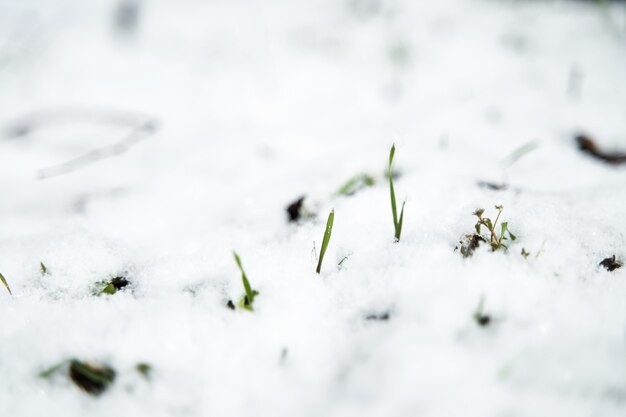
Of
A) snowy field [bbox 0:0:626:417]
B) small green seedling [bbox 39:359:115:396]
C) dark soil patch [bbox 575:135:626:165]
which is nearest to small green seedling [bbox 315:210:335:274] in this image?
snowy field [bbox 0:0:626:417]

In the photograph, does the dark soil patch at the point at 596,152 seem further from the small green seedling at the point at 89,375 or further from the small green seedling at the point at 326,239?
the small green seedling at the point at 89,375

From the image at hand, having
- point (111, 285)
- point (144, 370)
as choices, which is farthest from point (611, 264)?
point (111, 285)

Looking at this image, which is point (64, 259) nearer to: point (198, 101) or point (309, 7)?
point (198, 101)

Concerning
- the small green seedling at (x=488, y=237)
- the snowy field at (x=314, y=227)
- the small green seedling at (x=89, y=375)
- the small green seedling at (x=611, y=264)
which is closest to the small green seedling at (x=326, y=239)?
the snowy field at (x=314, y=227)

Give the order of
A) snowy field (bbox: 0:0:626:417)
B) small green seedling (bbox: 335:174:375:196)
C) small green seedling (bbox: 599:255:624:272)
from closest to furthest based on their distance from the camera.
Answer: snowy field (bbox: 0:0:626:417)
small green seedling (bbox: 599:255:624:272)
small green seedling (bbox: 335:174:375:196)

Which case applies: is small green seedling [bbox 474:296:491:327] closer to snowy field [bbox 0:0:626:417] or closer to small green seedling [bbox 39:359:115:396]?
snowy field [bbox 0:0:626:417]

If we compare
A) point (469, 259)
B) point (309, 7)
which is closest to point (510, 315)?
point (469, 259)
